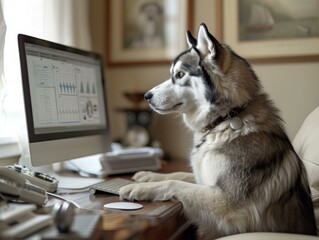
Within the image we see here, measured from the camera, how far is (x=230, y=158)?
124 cm

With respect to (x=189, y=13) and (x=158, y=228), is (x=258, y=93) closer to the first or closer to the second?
(x=158, y=228)

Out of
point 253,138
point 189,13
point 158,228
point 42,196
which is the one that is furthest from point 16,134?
point 189,13

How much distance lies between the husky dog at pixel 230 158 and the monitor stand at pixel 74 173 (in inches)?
8.7

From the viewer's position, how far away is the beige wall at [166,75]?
205 cm

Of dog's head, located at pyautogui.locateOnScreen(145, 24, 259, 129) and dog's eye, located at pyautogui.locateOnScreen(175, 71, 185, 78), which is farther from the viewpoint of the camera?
dog's eye, located at pyautogui.locateOnScreen(175, 71, 185, 78)

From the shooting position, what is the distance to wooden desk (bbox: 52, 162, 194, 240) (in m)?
0.81

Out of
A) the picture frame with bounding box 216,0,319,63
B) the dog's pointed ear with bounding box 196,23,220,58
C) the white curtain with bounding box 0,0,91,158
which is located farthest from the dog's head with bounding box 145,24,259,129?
the picture frame with bounding box 216,0,319,63

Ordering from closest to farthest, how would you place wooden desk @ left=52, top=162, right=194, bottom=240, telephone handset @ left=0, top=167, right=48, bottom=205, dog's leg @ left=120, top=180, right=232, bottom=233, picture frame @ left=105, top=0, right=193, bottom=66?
wooden desk @ left=52, top=162, right=194, bottom=240 < telephone handset @ left=0, top=167, right=48, bottom=205 < dog's leg @ left=120, top=180, right=232, bottom=233 < picture frame @ left=105, top=0, right=193, bottom=66

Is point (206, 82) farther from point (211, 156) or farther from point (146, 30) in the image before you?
point (146, 30)

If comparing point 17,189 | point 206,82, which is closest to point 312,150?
point 206,82

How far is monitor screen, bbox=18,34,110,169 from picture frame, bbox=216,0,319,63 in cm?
85

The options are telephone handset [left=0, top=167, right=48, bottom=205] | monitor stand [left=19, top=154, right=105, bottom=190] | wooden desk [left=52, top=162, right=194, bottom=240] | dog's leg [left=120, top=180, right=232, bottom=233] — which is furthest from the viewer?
monitor stand [left=19, top=154, right=105, bottom=190]

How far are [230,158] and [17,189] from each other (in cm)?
67

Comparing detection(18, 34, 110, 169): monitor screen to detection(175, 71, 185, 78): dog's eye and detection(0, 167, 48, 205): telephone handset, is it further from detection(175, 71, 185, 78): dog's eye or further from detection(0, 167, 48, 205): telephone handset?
detection(175, 71, 185, 78): dog's eye
